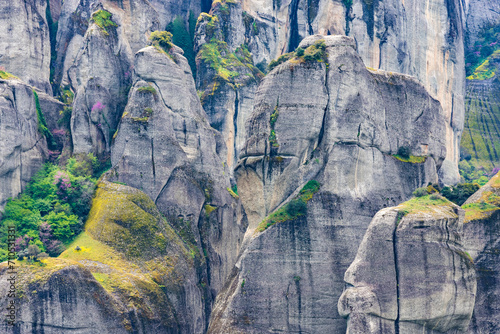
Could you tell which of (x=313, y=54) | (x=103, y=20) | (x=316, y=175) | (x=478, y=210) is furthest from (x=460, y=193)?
(x=103, y=20)

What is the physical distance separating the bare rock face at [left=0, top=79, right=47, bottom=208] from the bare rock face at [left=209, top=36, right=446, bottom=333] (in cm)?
1947

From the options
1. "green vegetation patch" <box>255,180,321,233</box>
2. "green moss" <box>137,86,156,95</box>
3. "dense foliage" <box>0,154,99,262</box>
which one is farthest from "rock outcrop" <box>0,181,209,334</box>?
"green vegetation patch" <box>255,180,321,233</box>

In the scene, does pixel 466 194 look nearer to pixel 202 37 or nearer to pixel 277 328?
pixel 277 328

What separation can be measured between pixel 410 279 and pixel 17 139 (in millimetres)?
34569

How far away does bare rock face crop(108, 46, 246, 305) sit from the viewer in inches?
2290

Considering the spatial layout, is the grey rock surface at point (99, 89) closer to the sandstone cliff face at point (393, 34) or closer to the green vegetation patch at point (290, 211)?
the sandstone cliff face at point (393, 34)

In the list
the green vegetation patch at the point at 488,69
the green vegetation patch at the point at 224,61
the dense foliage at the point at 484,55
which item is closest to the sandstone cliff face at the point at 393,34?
the green vegetation patch at the point at 224,61

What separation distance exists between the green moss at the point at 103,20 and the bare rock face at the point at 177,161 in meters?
7.13

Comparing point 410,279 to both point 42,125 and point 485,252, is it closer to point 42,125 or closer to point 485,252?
point 485,252

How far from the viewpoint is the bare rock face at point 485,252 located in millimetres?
45188

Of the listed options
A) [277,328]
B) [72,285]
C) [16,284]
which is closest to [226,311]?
[277,328]

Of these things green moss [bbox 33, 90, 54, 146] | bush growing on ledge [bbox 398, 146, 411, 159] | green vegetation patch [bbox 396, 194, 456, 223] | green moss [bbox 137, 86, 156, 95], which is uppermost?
green moss [bbox 137, 86, 156, 95]

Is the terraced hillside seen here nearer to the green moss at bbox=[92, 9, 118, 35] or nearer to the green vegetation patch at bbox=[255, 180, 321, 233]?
the green vegetation patch at bbox=[255, 180, 321, 233]

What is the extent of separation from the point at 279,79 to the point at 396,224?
1481 cm
